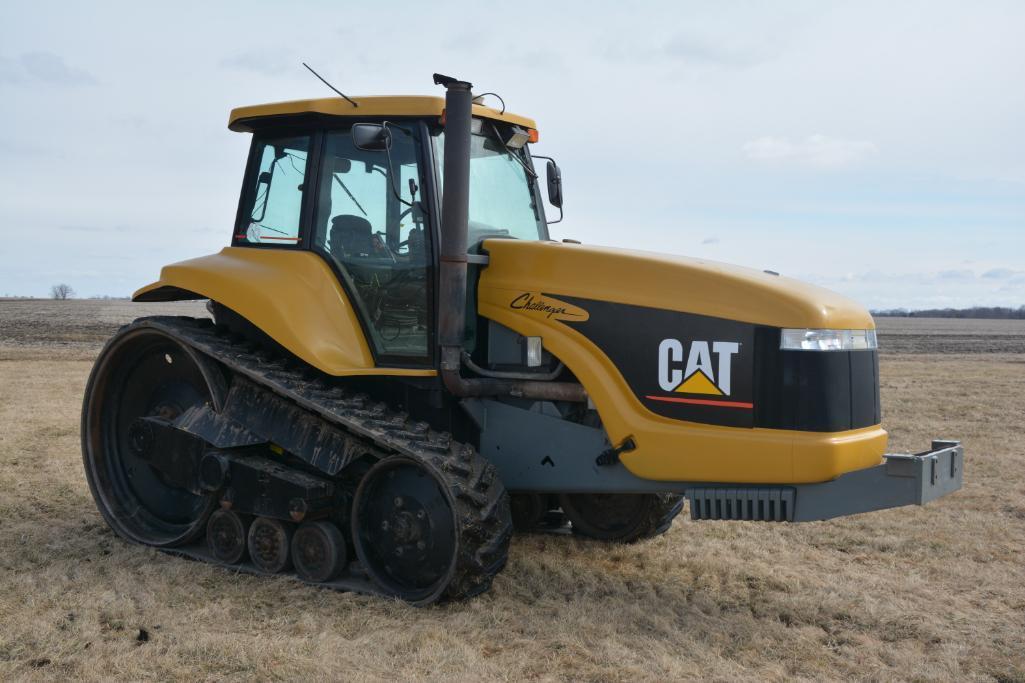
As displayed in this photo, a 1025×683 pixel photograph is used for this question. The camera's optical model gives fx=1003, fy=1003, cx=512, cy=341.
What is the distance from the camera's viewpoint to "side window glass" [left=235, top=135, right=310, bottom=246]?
22.5ft

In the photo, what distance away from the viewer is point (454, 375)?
6133mm

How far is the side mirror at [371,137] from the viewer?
592cm

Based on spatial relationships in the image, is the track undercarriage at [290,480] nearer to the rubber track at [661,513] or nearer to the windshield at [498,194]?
the rubber track at [661,513]

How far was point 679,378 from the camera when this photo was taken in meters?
5.71

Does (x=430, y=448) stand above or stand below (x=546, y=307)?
below

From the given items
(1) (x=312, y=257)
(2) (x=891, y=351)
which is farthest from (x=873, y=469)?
(2) (x=891, y=351)

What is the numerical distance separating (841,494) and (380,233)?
3208 mm

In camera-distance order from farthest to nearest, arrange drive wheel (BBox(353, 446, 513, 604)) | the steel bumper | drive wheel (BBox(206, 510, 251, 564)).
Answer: drive wheel (BBox(206, 510, 251, 564))
drive wheel (BBox(353, 446, 513, 604))
the steel bumper

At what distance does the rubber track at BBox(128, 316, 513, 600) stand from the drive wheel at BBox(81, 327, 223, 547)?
3.12 ft

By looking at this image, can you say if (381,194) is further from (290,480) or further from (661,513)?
(661,513)

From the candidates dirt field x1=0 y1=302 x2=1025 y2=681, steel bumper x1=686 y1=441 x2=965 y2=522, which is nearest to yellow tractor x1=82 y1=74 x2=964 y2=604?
steel bumper x1=686 y1=441 x2=965 y2=522

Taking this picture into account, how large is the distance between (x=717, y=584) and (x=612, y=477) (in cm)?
112

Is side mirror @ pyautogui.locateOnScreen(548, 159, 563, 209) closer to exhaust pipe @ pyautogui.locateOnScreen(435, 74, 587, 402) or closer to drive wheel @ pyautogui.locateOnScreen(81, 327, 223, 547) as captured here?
exhaust pipe @ pyautogui.locateOnScreen(435, 74, 587, 402)

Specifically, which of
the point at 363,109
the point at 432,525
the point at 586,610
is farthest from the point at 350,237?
Answer: the point at 586,610
